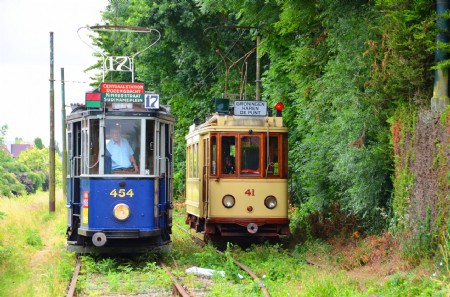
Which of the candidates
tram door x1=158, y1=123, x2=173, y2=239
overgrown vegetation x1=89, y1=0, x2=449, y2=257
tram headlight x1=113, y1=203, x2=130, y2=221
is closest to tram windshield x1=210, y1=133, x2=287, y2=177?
overgrown vegetation x1=89, y1=0, x2=449, y2=257

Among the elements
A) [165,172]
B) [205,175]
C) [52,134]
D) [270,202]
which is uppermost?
[52,134]

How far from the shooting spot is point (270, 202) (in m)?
17.0

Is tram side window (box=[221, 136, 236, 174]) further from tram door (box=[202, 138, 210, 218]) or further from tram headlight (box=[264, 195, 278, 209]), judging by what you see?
tram headlight (box=[264, 195, 278, 209])

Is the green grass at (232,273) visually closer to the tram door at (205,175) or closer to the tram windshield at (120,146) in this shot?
the tram door at (205,175)

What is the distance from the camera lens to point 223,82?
34.1m

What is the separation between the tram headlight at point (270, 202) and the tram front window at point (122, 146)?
3.70 m

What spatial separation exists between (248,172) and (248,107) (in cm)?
137

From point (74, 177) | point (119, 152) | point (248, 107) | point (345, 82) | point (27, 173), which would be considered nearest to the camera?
point (119, 152)

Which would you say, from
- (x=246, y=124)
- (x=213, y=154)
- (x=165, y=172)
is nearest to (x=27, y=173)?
(x=213, y=154)

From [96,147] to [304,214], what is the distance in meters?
7.91

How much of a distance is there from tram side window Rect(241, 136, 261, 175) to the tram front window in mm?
3385

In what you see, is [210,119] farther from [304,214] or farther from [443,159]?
[443,159]

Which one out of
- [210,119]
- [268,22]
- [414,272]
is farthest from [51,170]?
[414,272]

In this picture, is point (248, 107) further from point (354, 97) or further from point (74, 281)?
point (74, 281)
